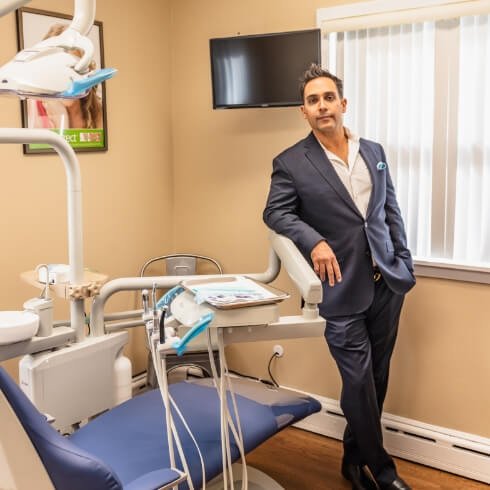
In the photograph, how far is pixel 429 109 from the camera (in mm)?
2938

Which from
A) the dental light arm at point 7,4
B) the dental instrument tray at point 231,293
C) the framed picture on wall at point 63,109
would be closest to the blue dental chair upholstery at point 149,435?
the dental instrument tray at point 231,293

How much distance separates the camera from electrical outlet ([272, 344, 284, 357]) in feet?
11.6

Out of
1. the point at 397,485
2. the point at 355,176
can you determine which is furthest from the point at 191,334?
the point at 397,485

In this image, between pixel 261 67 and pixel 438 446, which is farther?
pixel 261 67

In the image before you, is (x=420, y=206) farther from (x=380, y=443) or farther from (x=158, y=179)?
(x=158, y=179)

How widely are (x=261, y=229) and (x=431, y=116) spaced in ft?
3.43

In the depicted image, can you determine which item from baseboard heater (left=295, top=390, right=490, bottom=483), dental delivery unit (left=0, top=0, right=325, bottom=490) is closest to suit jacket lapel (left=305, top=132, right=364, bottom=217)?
dental delivery unit (left=0, top=0, right=325, bottom=490)

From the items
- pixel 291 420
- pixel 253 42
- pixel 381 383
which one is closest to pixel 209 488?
pixel 291 420

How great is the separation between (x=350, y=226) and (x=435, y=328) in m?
0.70

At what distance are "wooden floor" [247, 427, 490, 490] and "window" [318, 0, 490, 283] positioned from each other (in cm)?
89

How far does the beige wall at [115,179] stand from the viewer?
299 cm

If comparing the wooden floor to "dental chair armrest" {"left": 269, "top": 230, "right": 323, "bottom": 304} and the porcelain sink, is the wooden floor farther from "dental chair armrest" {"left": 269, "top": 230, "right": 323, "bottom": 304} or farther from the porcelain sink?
the porcelain sink

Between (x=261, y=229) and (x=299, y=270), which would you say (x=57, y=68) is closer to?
(x=299, y=270)

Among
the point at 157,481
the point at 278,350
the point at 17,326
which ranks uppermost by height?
the point at 17,326
